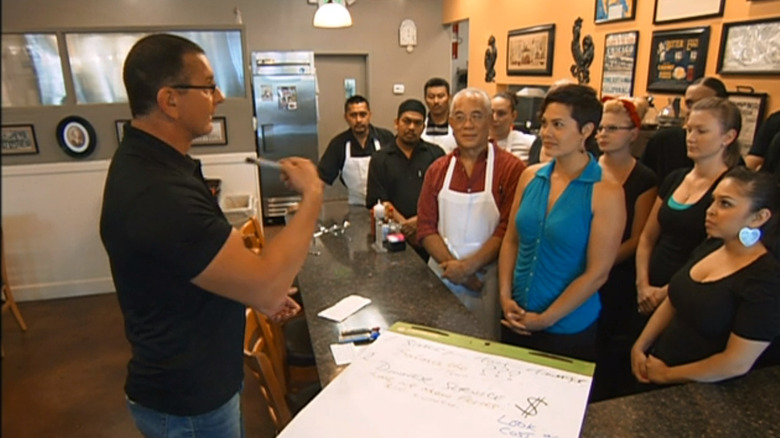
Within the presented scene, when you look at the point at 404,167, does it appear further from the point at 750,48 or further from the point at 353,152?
the point at 750,48

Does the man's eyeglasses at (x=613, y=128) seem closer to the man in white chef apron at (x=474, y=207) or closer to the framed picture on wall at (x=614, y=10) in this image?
the man in white chef apron at (x=474, y=207)

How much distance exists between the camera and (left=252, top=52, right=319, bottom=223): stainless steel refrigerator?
218 inches

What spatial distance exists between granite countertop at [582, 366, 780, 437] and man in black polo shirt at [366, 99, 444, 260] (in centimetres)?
157

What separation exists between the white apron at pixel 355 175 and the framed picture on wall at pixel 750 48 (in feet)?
6.73

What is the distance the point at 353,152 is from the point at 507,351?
88.5 inches

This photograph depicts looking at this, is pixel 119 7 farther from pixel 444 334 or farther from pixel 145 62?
pixel 444 334

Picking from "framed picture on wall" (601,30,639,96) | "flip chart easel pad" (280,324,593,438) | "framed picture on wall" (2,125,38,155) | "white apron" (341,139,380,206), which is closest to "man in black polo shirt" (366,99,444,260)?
"white apron" (341,139,380,206)

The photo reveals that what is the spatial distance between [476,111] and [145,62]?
1.30m

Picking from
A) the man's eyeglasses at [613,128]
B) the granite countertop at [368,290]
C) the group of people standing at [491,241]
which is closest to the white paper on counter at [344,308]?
the granite countertop at [368,290]

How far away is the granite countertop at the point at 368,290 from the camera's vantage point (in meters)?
1.59

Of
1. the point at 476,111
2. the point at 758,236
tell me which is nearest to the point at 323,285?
the point at 476,111

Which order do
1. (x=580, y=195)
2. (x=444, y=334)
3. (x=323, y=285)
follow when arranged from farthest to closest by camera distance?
(x=323, y=285) < (x=580, y=195) < (x=444, y=334)

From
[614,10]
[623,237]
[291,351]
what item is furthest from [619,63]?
[291,351]

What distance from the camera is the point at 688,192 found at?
6.51 feet
